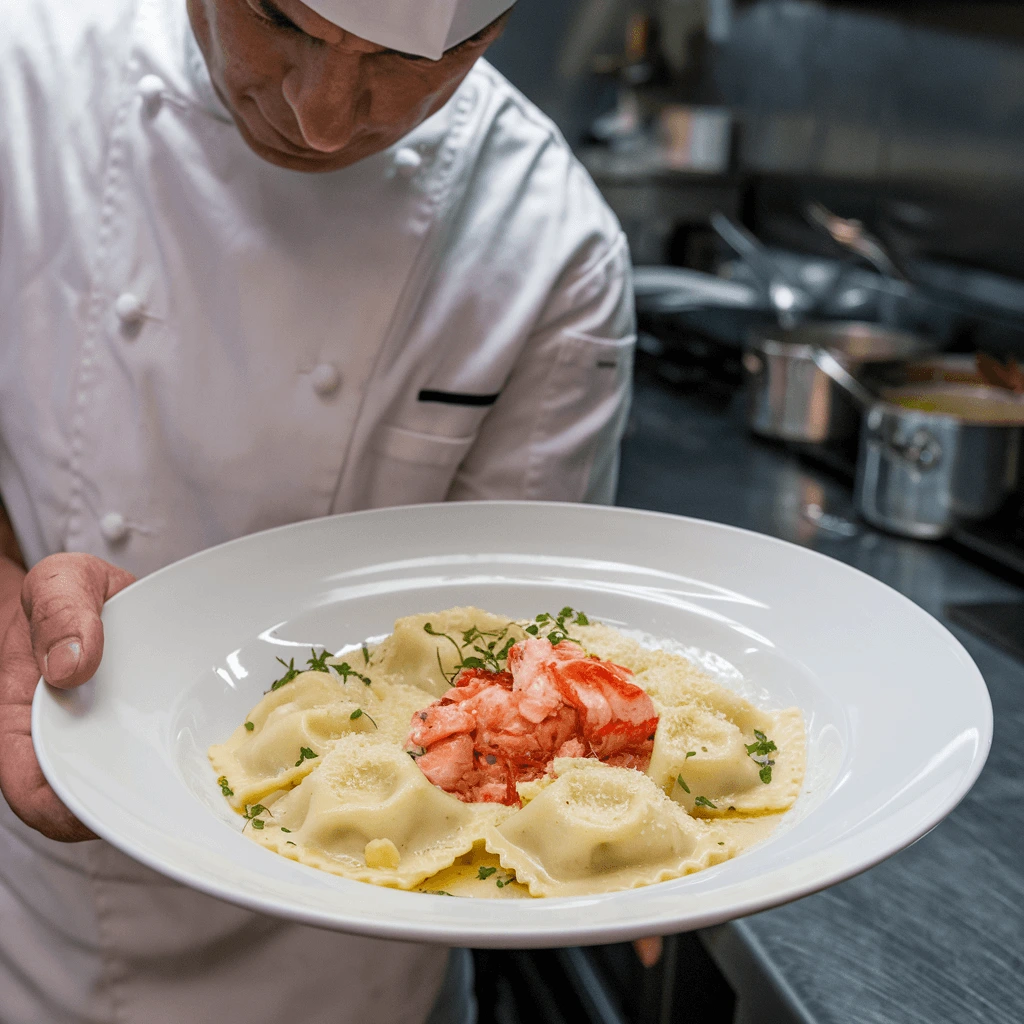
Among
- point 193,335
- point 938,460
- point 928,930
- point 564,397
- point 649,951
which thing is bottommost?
point 649,951

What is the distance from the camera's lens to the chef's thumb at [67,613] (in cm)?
107

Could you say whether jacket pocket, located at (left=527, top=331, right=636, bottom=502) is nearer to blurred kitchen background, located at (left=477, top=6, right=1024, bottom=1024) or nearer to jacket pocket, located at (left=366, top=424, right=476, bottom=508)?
jacket pocket, located at (left=366, top=424, right=476, bottom=508)

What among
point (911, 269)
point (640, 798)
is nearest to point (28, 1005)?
point (640, 798)

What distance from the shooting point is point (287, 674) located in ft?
4.17

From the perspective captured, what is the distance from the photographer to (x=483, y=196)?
1738 mm

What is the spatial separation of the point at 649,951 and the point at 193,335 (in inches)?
56.8

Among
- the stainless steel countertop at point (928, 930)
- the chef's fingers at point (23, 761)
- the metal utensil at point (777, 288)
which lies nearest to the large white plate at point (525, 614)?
the chef's fingers at point (23, 761)

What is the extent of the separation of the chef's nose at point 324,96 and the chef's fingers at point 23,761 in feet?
2.31

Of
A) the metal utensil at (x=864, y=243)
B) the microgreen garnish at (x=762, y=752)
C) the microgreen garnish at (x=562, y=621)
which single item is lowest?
the metal utensil at (x=864, y=243)

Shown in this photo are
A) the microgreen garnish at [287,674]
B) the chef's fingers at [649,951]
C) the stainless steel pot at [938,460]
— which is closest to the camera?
the microgreen garnish at [287,674]

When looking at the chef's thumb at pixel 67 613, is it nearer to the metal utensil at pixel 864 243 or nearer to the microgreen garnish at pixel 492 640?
the microgreen garnish at pixel 492 640

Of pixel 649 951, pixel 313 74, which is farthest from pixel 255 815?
pixel 649 951

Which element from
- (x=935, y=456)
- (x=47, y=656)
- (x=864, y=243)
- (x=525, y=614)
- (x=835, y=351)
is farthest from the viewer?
(x=864, y=243)

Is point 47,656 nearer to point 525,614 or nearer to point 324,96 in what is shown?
point 525,614
